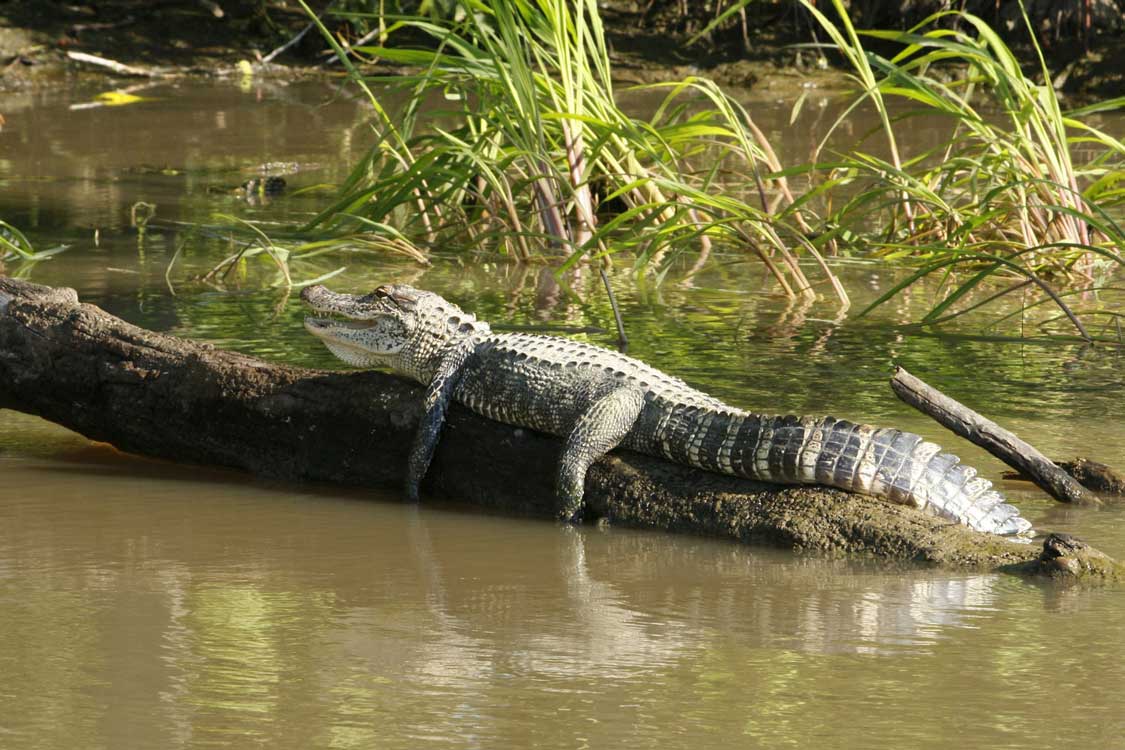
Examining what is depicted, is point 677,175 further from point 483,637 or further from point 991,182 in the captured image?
point 483,637

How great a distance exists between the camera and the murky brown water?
115 inches

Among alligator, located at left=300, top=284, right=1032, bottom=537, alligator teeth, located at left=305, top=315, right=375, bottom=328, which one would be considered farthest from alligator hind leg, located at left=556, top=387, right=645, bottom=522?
alligator teeth, located at left=305, top=315, right=375, bottom=328

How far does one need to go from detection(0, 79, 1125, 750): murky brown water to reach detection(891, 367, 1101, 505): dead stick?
0.09m

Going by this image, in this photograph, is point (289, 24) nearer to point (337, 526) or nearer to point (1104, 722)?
point (337, 526)

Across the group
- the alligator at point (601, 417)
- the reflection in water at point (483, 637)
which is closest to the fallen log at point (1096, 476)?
the alligator at point (601, 417)

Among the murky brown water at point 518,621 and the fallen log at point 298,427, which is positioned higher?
the fallen log at point 298,427

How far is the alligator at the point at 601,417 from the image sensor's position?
4.14 meters

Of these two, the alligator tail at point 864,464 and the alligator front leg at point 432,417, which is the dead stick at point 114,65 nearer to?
the alligator front leg at point 432,417

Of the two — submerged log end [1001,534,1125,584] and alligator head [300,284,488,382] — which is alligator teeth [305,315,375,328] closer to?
alligator head [300,284,488,382]

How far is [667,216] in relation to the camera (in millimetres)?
8195

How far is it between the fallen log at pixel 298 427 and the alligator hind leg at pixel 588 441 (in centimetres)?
5

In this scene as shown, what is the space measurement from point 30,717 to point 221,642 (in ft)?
1.70

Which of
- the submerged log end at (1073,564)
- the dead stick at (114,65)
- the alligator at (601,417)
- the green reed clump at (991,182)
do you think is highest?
the dead stick at (114,65)

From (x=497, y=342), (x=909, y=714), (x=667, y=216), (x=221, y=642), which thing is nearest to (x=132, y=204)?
(x=667, y=216)
